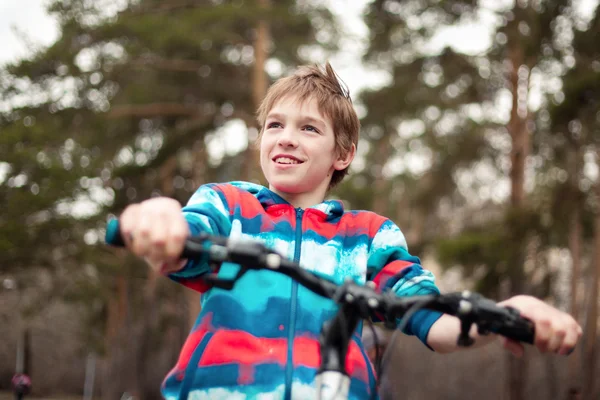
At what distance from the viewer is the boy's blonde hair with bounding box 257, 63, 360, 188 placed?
7.25 feet

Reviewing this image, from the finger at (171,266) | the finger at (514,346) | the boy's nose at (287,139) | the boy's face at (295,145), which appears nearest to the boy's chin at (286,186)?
the boy's face at (295,145)

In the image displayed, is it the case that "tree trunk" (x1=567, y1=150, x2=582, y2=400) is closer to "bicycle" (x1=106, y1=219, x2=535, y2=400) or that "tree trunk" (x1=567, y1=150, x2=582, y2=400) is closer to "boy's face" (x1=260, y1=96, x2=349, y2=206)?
"boy's face" (x1=260, y1=96, x2=349, y2=206)

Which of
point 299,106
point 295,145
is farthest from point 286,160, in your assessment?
point 299,106

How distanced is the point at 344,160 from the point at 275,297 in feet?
2.28

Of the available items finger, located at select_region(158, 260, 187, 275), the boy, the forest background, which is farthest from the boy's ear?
the forest background

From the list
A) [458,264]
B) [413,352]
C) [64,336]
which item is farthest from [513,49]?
[64,336]

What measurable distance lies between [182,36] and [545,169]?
9.73 meters

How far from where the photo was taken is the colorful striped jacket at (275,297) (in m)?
1.76

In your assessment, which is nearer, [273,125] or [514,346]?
[514,346]

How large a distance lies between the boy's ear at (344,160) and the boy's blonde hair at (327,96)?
12 millimetres

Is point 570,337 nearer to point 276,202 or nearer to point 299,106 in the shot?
point 276,202

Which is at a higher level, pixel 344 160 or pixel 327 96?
pixel 327 96

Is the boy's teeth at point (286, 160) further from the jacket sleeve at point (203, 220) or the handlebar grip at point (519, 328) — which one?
the handlebar grip at point (519, 328)

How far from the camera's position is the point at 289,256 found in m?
1.98
